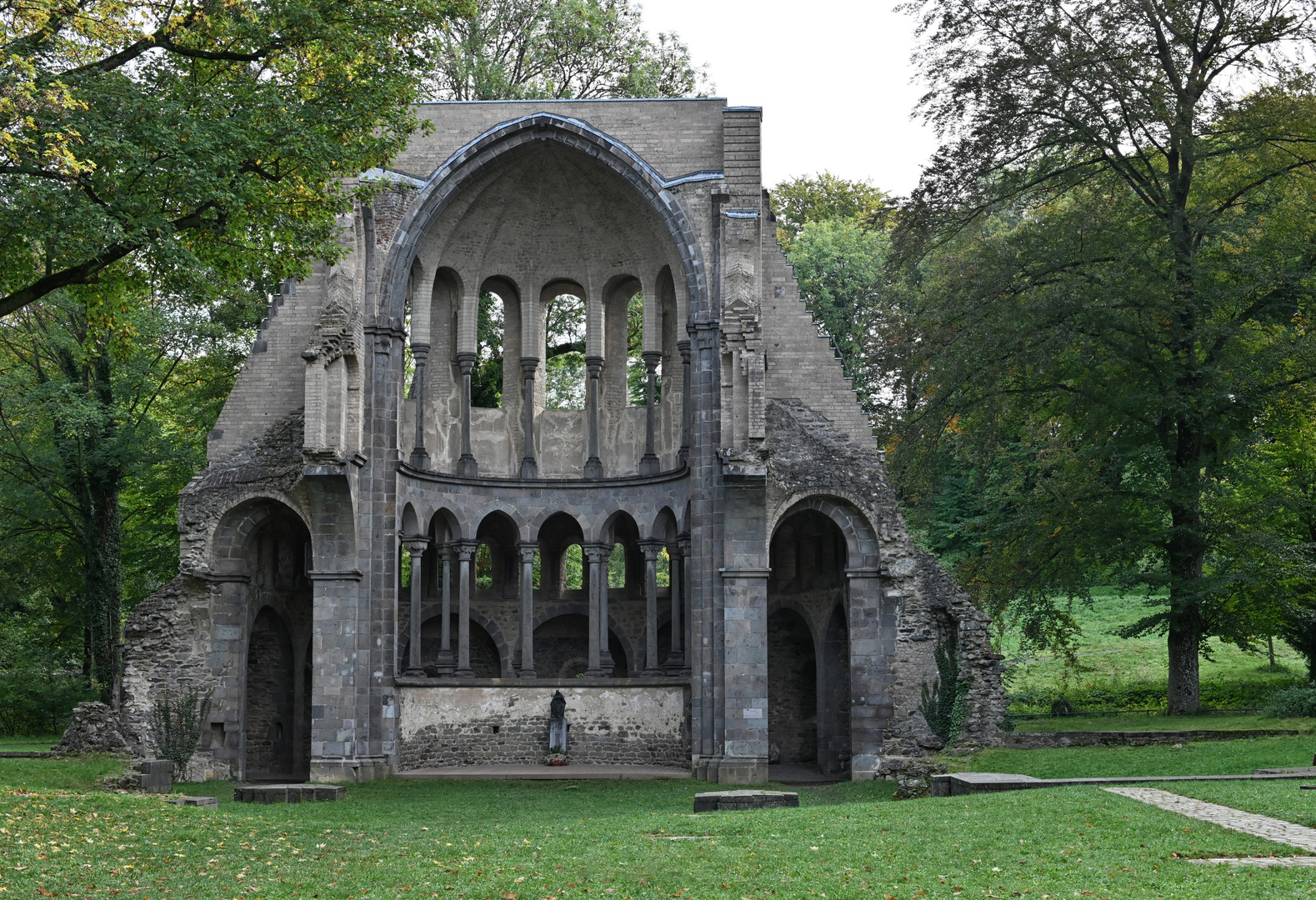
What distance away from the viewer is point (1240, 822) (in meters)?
12.8

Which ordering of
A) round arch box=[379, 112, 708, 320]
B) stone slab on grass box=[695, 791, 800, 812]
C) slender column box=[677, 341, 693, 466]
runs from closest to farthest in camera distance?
stone slab on grass box=[695, 791, 800, 812] → round arch box=[379, 112, 708, 320] → slender column box=[677, 341, 693, 466]

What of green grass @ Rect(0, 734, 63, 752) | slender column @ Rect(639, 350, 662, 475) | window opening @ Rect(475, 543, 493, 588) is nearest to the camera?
green grass @ Rect(0, 734, 63, 752)

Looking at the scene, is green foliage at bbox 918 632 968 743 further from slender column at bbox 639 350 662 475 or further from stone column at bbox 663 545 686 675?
slender column at bbox 639 350 662 475

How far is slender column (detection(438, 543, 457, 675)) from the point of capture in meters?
28.6

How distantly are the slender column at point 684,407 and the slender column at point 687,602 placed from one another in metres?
1.75

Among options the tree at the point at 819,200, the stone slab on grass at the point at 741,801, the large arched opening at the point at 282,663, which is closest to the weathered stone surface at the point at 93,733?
the large arched opening at the point at 282,663

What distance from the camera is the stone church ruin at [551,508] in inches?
1006

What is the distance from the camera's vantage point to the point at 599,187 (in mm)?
29609

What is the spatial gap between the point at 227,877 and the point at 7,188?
818cm

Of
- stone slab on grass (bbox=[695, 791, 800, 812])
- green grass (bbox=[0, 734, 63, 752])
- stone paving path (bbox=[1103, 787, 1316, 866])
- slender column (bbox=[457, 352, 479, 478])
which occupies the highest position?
slender column (bbox=[457, 352, 479, 478])

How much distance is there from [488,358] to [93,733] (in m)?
16.0

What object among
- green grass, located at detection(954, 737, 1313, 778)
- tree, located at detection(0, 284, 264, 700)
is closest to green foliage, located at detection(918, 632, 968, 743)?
green grass, located at detection(954, 737, 1313, 778)

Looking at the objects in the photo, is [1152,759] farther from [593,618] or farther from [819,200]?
[819,200]

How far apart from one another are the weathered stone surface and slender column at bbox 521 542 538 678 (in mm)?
7940
